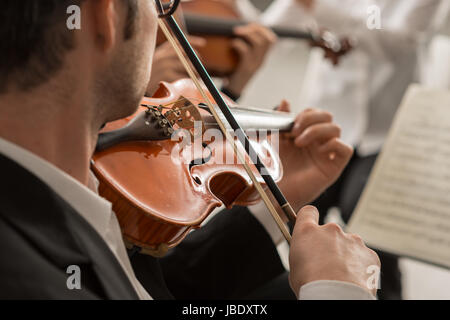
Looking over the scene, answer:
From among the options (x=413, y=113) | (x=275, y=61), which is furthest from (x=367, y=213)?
(x=275, y=61)

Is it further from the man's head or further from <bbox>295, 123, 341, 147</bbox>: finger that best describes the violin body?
the man's head

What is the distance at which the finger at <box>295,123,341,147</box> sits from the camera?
0.76m

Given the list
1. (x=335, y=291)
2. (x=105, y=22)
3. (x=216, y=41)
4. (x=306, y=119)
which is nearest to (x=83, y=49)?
(x=105, y=22)

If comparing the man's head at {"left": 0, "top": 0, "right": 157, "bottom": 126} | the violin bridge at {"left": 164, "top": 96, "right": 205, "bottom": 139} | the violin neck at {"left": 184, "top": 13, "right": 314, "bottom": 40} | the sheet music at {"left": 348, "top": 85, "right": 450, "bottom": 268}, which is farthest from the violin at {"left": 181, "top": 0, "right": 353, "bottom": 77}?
the man's head at {"left": 0, "top": 0, "right": 157, "bottom": 126}

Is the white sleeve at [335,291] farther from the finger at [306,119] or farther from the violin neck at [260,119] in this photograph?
the finger at [306,119]

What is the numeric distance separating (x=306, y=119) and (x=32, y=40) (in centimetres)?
47

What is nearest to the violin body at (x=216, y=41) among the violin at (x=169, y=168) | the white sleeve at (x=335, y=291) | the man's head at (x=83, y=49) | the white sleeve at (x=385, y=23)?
the white sleeve at (x=385, y=23)

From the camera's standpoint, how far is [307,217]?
477 millimetres

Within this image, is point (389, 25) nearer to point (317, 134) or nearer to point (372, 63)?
point (372, 63)

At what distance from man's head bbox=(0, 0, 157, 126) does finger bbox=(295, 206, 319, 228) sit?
195 millimetres

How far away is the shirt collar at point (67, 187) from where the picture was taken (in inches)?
15.4

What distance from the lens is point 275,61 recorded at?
1778 mm

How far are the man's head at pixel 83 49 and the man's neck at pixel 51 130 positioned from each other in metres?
0.01
